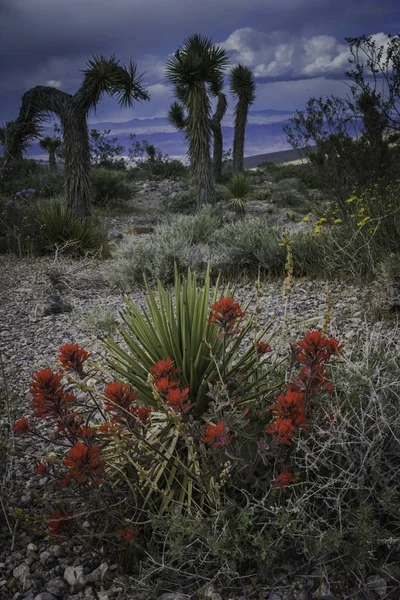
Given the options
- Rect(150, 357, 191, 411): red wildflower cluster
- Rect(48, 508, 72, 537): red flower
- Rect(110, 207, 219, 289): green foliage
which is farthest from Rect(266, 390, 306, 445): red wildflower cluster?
Rect(110, 207, 219, 289): green foliage

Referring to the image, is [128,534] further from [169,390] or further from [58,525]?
[169,390]

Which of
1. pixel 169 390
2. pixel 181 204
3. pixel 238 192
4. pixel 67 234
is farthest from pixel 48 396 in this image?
pixel 181 204

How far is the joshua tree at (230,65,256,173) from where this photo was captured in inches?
1059

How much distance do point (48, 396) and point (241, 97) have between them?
2774 centimetres

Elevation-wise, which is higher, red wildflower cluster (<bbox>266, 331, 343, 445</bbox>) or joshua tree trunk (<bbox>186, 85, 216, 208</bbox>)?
joshua tree trunk (<bbox>186, 85, 216, 208</bbox>)

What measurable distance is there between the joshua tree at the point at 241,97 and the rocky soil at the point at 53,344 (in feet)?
58.0

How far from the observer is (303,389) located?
6.67 feet

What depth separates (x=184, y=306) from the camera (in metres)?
2.84

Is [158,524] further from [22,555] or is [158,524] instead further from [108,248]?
[108,248]

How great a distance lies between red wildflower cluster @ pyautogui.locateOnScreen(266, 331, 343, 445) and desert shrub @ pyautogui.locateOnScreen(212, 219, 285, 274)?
5.04 metres

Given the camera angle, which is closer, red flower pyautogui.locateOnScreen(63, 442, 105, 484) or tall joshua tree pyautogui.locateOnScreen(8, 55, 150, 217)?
red flower pyautogui.locateOnScreen(63, 442, 105, 484)

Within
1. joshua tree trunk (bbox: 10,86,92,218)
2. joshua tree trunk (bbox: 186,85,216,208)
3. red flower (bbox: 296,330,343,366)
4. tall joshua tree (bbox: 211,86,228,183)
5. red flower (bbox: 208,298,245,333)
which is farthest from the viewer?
tall joshua tree (bbox: 211,86,228,183)

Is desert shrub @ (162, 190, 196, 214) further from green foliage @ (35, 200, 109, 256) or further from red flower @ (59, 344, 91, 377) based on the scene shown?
red flower @ (59, 344, 91, 377)

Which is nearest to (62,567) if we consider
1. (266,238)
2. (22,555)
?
(22,555)
